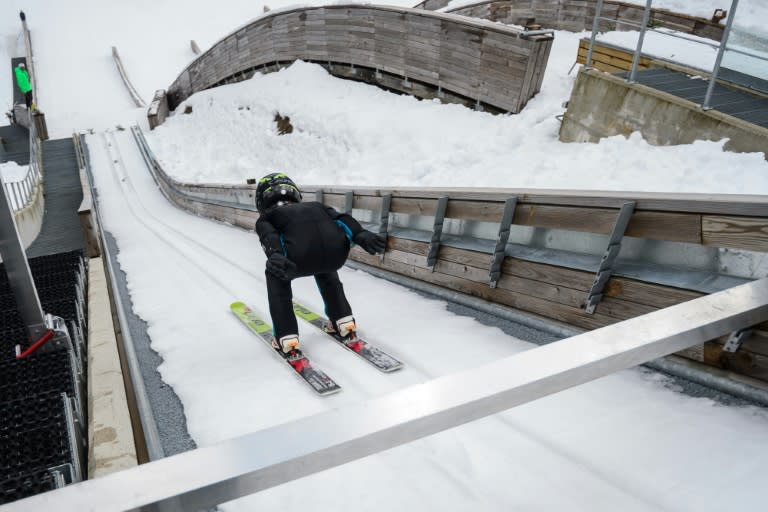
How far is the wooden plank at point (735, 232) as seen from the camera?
6.43 ft

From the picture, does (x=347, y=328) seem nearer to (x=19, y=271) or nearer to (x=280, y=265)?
(x=280, y=265)

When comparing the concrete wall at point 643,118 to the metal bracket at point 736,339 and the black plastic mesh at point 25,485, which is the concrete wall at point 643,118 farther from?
the black plastic mesh at point 25,485

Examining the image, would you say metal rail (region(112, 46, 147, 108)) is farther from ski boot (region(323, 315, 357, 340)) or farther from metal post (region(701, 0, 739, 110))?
ski boot (region(323, 315, 357, 340))

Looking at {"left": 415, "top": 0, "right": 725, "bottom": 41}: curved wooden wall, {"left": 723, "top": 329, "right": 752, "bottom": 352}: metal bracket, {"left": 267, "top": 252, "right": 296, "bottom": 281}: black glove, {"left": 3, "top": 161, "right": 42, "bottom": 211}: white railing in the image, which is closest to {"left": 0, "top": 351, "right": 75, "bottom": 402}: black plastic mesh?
{"left": 267, "top": 252, "right": 296, "bottom": 281}: black glove

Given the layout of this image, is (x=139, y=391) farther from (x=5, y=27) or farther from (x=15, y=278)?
(x=5, y=27)

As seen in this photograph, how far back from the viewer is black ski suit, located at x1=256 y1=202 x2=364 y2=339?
3.15 meters

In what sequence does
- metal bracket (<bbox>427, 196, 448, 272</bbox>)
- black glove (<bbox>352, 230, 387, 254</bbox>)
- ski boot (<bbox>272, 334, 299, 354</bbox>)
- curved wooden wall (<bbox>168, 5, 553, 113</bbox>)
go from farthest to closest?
curved wooden wall (<bbox>168, 5, 553, 113</bbox>) < metal bracket (<bbox>427, 196, 448, 272</bbox>) < black glove (<bbox>352, 230, 387, 254</bbox>) < ski boot (<bbox>272, 334, 299, 354</bbox>)

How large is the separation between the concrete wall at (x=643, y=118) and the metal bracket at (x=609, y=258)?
4.11 metres

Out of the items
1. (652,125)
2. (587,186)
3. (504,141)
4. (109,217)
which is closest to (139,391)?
(587,186)

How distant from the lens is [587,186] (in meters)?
6.31

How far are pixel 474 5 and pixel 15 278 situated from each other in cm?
1730

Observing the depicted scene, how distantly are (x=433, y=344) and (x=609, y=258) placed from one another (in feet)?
3.81

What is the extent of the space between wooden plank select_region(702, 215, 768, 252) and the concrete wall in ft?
14.0

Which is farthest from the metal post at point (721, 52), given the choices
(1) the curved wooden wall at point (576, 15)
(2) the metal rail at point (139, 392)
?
(1) the curved wooden wall at point (576, 15)
